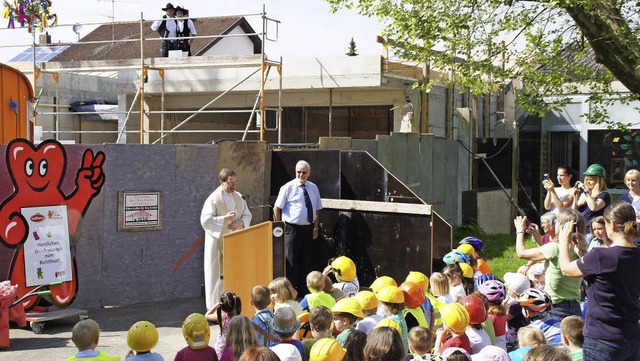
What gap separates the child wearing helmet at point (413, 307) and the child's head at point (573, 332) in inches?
57.7

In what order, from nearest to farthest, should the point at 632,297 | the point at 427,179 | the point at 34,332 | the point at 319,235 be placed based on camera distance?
the point at 632,297 → the point at 34,332 → the point at 319,235 → the point at 427,179

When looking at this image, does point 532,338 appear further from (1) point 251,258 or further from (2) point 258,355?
(1) point 251,258

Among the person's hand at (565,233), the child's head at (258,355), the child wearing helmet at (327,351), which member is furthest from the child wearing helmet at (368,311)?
the child's head at (258,355)

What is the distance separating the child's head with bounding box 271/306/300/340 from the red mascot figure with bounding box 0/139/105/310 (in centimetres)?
502

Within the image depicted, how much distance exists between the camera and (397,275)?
441 inches

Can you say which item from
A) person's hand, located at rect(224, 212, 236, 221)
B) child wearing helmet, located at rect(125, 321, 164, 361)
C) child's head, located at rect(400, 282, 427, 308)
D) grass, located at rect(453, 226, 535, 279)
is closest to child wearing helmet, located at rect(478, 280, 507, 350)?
child's head, located at rect(400, 282, 427, 308)

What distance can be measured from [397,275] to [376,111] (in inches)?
350

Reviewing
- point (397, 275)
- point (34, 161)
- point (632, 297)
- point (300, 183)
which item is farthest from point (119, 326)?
point (632, 297)

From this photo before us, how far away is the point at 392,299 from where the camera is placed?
6.57m

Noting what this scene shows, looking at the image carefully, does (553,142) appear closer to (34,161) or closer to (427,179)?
(427,179)

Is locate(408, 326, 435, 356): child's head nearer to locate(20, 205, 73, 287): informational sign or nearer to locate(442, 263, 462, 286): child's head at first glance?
locate(442, 263, 462, 286): child's head

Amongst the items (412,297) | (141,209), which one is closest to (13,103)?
(141,209)

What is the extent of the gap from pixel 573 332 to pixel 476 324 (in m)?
0.75

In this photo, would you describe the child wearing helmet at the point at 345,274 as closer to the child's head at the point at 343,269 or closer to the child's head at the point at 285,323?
the child's head at the point at 343,269
